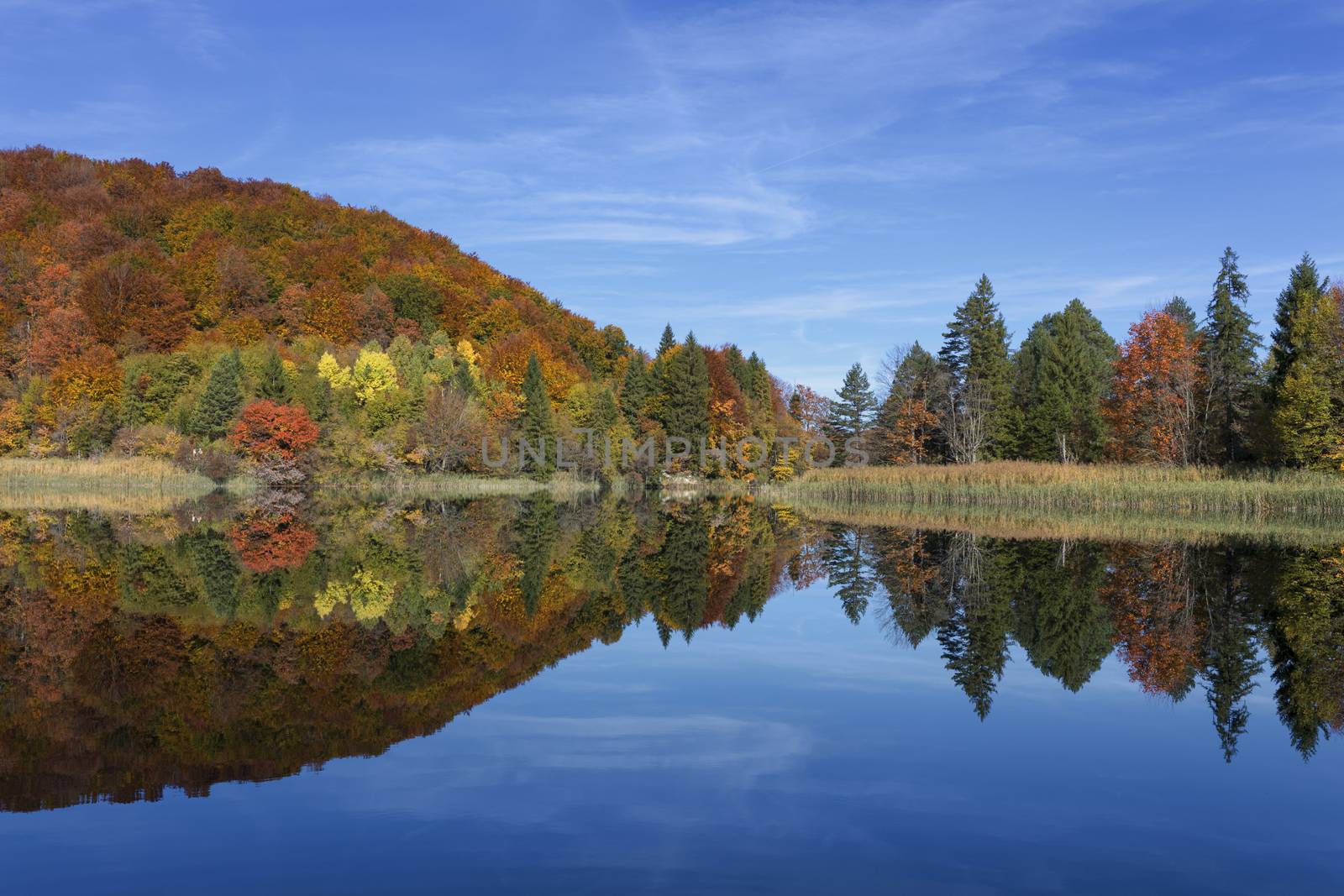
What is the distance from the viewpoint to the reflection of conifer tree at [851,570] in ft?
45.3

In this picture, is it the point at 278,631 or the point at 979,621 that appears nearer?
the point at 278,631

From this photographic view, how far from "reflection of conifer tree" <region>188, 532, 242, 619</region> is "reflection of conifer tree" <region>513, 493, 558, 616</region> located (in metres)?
3.70

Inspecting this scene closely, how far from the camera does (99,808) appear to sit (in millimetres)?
5531

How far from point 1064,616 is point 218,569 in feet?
41.0

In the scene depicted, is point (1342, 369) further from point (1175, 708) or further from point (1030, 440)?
point (1175, 708)

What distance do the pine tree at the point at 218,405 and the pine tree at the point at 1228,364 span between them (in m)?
49.4

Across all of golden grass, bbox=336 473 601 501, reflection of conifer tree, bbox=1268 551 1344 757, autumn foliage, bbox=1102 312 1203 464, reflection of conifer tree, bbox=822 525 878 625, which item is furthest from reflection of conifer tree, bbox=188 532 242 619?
autumn foliage, bbox=1102 312 1203 464

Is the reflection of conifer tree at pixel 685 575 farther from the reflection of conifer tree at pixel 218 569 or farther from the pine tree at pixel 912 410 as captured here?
the pine tree at pixel 912 410

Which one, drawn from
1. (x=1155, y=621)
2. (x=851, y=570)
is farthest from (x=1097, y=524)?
(x=1155, y=621)

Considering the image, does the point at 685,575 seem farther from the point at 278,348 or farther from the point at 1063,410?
the point at 278,348

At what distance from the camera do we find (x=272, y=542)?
827 inches

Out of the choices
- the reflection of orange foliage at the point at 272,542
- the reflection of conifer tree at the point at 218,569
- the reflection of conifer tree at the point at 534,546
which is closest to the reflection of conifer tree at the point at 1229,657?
the reflection of conifer tree at the point at 534,546

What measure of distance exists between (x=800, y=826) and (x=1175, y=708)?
415cm

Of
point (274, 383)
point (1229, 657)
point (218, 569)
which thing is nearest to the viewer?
point (1229, 657)
